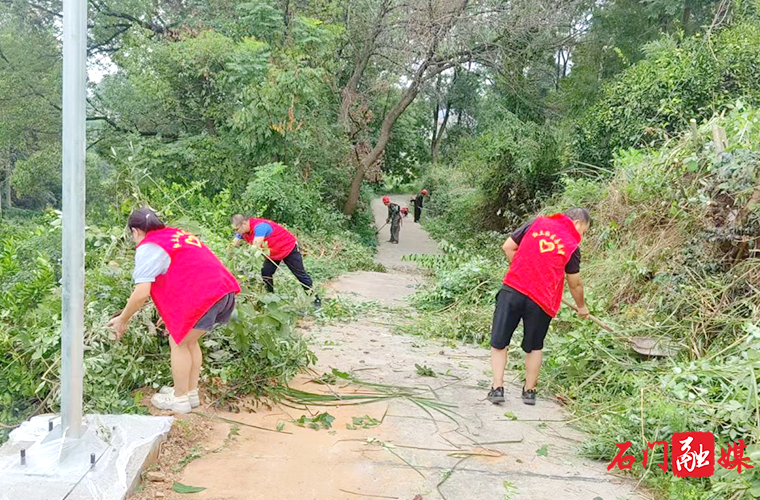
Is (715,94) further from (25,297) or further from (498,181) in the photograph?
(25,297)

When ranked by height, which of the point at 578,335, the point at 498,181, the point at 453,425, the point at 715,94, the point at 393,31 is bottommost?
the point at 453,425

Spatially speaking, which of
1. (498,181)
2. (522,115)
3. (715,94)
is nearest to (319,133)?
(498,181)

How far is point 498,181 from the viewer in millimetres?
18156

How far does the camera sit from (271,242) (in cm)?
769

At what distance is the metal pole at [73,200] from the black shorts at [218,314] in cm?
103

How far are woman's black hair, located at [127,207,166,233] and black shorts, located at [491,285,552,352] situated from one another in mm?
2779

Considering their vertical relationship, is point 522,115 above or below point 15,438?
above

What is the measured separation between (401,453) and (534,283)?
71.1 inches

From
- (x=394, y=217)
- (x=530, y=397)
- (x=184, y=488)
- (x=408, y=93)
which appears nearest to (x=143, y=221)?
(x=184, y=488)

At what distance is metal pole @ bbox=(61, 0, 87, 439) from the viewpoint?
102 inches

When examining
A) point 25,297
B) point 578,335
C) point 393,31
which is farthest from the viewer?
point 393,31

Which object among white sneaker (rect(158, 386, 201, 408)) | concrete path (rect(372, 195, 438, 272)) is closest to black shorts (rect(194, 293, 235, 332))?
white sneaker (rect(158, 386, 201, 408))

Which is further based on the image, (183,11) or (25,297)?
(183,11)

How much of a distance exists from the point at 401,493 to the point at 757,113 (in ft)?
20.8
